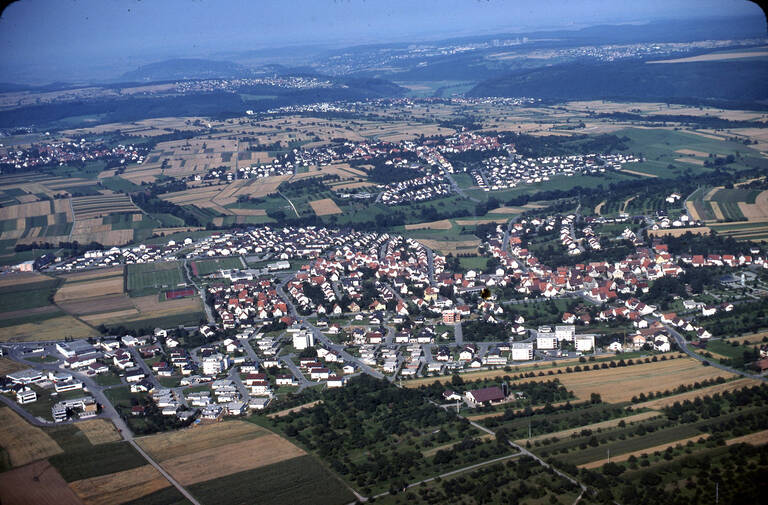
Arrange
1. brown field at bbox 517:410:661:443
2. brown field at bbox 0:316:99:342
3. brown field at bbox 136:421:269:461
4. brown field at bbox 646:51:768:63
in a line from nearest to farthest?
brown field at bbox 517:410:661:443 < brown field at bbox 136:421:269:461 < brown field at bbox 0:316:99:342 < brown field at bbox 646:51:768:63

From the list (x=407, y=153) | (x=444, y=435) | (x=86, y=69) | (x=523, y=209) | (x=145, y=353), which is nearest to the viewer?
(x=444, y=435)

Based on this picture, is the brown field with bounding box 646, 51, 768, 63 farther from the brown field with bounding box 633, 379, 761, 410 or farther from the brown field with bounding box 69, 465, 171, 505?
the brown field with bounding box 69, 465, 171, 505

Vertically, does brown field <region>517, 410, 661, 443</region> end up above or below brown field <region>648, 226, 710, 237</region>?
above

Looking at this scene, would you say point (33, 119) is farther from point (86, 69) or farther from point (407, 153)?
point (86, 69)

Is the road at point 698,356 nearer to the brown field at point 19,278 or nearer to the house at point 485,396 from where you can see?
the house at point 485,396

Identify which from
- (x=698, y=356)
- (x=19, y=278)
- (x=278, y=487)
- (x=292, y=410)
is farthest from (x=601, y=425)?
(x=19, y=278)

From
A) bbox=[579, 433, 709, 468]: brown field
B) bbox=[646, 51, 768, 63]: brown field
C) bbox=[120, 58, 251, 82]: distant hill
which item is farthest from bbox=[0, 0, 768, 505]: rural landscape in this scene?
bbox=[120, 58, 251, 82]: distant hill

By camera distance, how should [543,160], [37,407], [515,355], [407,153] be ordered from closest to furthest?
[37,407] → [515,355] → [543,160] → [407,153]

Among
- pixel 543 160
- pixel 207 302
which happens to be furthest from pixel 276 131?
pixel 207 302
